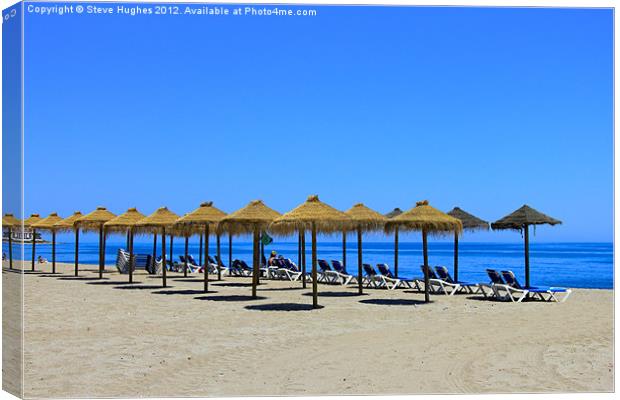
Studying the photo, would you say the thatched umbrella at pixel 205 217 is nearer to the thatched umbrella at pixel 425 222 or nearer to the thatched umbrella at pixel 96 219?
the thatched umbrella at pixel 425 222

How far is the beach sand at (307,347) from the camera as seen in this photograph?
5984 millimetres

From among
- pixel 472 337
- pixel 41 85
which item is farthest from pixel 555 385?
pixel 41 85

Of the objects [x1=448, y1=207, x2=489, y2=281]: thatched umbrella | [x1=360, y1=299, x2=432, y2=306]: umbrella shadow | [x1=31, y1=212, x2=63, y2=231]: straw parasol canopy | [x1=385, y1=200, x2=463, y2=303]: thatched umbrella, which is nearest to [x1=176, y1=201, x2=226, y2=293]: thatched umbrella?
[x1=360, y1=299, x2=432, y2=306]: umbrella shadow

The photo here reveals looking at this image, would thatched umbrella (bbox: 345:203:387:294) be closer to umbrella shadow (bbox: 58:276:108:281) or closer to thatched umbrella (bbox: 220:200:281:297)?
thatched umbrella (bbox: 220:200:281:297)

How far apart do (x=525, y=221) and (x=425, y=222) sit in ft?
10.1

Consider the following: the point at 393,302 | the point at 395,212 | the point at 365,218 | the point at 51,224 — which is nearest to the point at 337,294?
the point at 393,302

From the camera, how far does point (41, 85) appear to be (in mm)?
6148

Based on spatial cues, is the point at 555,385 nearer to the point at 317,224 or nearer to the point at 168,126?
the point at 168,126

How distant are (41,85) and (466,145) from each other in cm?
419

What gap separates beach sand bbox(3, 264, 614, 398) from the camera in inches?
236

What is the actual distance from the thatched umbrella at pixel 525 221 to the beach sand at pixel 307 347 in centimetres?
194

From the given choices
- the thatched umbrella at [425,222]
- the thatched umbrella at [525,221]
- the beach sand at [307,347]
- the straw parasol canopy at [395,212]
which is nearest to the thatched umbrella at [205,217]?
the beach sand at [307,347]

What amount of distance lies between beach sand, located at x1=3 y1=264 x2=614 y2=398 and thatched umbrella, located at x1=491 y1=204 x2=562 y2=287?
1938mm

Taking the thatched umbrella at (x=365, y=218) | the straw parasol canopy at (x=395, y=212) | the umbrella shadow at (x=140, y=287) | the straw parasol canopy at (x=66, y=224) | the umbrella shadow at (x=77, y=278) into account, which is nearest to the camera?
the thatched umbrella at (x=365, y=218)
